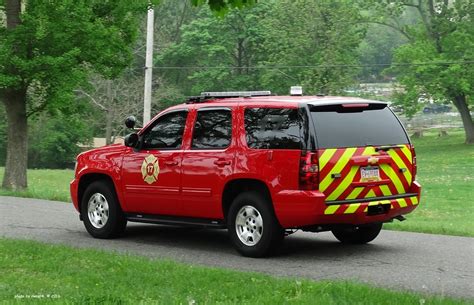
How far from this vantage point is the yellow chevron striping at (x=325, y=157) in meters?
8.46

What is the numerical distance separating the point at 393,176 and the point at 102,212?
4.12 metres

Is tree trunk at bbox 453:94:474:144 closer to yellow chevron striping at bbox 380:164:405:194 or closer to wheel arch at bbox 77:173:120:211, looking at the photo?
wheel arch at bbox 77:173:120:211

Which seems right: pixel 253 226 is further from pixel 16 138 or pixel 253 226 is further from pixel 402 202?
pixel 16 138

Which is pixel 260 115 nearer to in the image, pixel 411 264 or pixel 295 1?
pixel 411 264

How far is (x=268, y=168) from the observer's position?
8.75 metres

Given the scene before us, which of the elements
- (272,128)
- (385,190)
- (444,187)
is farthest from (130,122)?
(444,187)

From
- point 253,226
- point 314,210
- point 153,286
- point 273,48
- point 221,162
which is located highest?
point 273,48

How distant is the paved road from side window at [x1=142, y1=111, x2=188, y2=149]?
1322mm

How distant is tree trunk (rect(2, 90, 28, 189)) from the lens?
22.0 meters

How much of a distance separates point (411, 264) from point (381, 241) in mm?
1899

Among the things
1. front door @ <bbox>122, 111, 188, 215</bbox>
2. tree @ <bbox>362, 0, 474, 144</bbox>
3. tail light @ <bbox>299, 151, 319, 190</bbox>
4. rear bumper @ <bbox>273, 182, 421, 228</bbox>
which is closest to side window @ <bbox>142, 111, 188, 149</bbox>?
front door @ <bbox>122, 111, 188, 215</bbox>

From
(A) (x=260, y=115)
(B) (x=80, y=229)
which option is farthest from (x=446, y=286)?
(B) (x=80, y=229)

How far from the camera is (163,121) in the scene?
10.3m

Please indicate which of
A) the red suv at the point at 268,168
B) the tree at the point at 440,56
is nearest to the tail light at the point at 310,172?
the red suv at the point at 268,168
